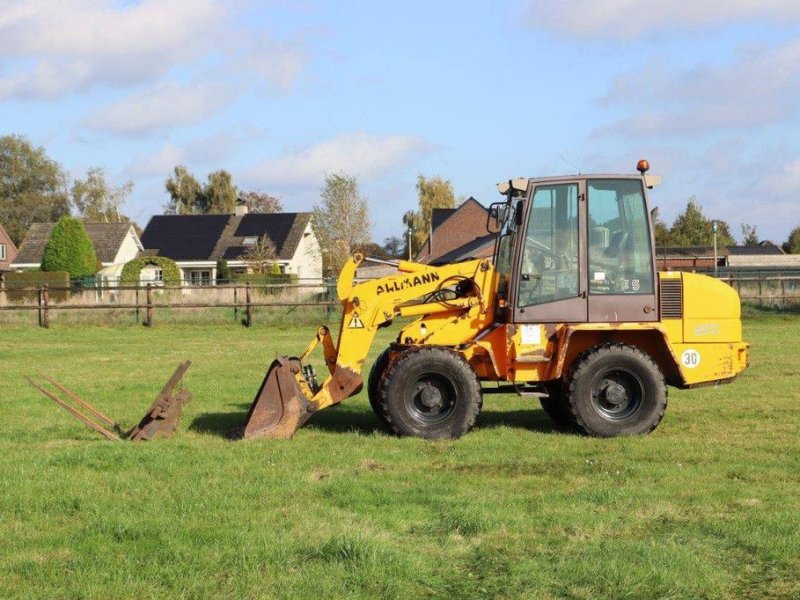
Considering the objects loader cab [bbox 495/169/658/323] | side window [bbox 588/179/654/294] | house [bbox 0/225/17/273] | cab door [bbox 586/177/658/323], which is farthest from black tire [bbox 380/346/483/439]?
house [bbox 0/225/17/273]

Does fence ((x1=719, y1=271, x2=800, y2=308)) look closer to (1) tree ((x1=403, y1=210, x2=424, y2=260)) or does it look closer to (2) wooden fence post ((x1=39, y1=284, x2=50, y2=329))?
(2) wooden fence post ((x1=39, y1=284, x2=50, y2=329))

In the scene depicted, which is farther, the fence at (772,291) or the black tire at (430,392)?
the fence at (772,291)

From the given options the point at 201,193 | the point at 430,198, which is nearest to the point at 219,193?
the point at 201,193

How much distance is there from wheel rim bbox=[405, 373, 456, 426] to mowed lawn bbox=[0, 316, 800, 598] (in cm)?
38

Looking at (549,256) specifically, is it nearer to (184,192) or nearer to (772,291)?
(772,291)

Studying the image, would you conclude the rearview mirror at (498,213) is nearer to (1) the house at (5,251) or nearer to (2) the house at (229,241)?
(2) the house at (229,241)

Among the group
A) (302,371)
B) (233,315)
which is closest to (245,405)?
(302,371)

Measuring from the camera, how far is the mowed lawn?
238 inches

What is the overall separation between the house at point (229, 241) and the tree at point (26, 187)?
36209mm

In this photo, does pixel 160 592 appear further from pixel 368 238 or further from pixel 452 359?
pixel 368 238

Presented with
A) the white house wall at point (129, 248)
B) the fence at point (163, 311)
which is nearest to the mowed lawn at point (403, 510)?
the fence at point (163, 311)

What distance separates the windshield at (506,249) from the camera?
11430mm

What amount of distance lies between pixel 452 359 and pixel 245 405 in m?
4.18

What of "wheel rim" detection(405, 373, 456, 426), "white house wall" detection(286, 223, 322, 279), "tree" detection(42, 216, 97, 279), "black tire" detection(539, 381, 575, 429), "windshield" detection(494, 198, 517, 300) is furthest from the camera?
"white house wall" detection(286, 223, 322, 279)
